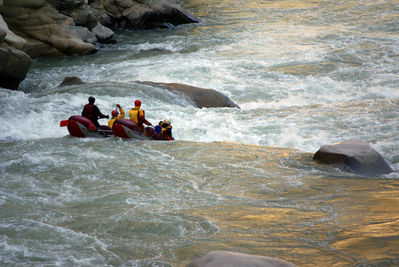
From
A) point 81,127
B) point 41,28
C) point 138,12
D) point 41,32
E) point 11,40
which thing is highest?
point 138,12

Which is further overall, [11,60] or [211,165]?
[11,60]

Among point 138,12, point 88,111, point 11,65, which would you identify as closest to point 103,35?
point 138,12

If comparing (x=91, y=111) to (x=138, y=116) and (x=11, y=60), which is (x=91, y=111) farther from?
(x=11, y=60)

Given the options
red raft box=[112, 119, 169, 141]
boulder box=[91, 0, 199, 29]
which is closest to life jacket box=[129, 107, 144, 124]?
red raft box=[112, 119, 169, 141]

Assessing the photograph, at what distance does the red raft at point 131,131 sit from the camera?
9.24m

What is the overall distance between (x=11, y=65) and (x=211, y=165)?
777 centimetres

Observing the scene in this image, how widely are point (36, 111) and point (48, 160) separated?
11.4ft

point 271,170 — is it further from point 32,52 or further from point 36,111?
point 32,52

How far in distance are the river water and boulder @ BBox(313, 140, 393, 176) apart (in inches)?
9.4

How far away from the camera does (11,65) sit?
1327 cm

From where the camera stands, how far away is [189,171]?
777 centimetres

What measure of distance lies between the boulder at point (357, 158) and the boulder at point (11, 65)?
29.2ft

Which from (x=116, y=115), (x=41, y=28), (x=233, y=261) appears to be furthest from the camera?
(x=41, y=28)

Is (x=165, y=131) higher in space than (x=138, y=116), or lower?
lower
